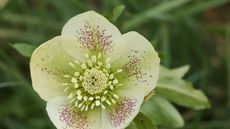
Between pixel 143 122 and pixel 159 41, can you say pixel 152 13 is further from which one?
pixel 143 122

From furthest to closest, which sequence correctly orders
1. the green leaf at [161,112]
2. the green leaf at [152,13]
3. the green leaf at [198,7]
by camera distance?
the green leaf at [198,7], the green leaf at [152,13], the green leaf at [161,112]

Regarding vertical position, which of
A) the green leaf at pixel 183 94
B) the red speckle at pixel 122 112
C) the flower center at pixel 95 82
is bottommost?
the green leaf at pixel 183 94

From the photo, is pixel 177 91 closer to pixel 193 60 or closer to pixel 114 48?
pixel 114 48

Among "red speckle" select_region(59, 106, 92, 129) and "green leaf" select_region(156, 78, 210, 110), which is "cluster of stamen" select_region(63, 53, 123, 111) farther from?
"green leaf" select_region(156, 78, 210, 110)

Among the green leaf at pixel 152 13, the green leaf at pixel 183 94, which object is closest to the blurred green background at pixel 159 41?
the green leaf at pixel 152 13

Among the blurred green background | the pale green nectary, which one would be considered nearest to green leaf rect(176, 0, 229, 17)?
the blurred green background

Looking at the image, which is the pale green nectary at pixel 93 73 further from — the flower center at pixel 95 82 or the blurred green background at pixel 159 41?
the blurred green background at pixel 159 41

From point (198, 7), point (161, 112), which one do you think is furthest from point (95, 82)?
point (198, 7)
